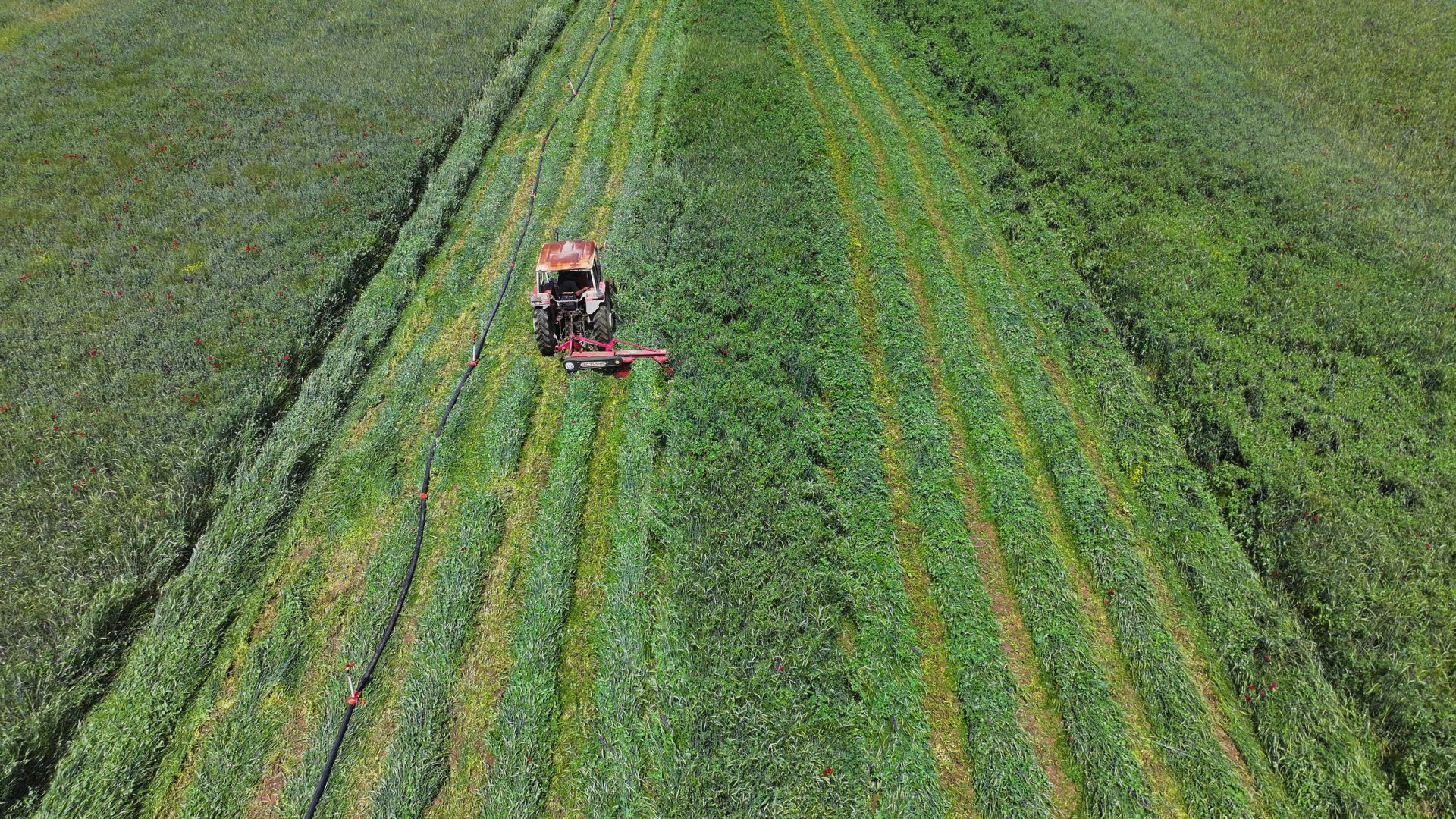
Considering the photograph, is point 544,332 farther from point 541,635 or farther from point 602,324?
point 541,635

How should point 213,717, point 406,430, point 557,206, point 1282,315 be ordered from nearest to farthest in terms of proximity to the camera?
point 213,717 < point 406,430 < point 1282,315 < point 557,206

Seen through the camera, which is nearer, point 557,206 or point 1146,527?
point 1146,527

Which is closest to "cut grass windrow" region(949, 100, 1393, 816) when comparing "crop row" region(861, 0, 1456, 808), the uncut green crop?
"crop row" region(861, 0, 1456, 808)

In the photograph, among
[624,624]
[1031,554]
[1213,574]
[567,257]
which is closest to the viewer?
[624,624]

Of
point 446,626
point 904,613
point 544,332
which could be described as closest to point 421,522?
point 446,626

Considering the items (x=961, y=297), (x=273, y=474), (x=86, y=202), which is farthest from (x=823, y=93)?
(x=86, y=202)

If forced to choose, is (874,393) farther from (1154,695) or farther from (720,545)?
(1154,695)
